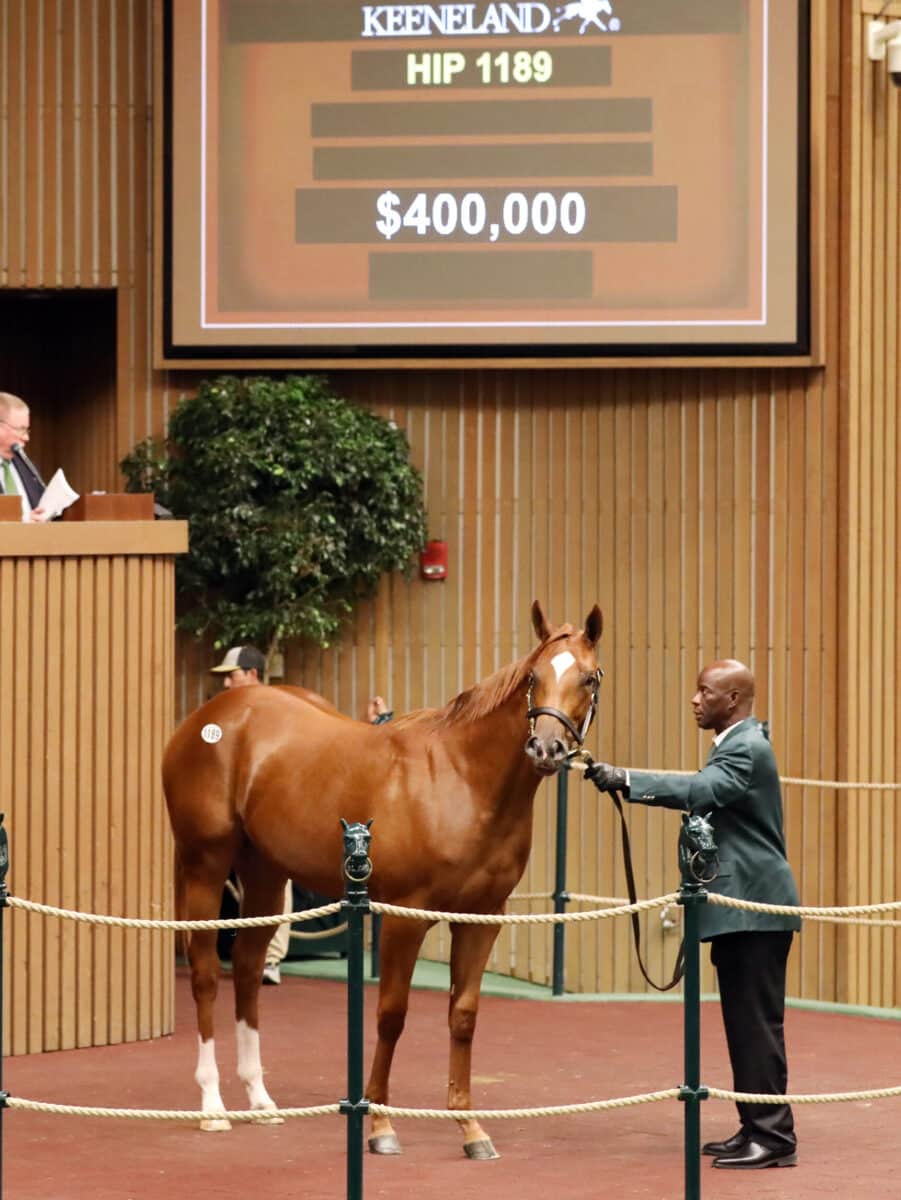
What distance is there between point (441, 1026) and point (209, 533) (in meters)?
3.14

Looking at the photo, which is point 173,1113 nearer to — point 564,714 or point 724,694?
point 564,714

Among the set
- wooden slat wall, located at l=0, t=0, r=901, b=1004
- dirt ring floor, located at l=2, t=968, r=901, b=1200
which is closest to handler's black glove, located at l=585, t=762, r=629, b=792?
dirt ring floor, located at l=2, t=968, r=901, b=1200

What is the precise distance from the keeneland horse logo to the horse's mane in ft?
16.5

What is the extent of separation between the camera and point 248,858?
7.44 metres

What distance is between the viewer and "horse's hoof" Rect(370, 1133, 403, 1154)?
259 inches

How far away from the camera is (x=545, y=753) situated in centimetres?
612

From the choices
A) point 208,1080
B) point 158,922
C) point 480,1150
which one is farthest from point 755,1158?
point 158,922

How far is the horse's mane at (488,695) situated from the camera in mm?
6469

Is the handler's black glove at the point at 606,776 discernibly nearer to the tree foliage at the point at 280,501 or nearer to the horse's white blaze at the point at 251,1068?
the horse's white blaze at the point at 251,1068

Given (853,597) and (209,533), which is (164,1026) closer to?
Result: (209,533)

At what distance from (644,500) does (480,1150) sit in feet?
17.3

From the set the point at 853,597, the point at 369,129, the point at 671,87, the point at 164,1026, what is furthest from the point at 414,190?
the point at 164,1026

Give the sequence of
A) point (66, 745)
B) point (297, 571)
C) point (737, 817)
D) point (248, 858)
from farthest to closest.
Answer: point (297, 571) → point (66, 745) → point (248, 858) → point (737, 817)

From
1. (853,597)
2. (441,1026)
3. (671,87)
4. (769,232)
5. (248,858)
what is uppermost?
(671,87)
